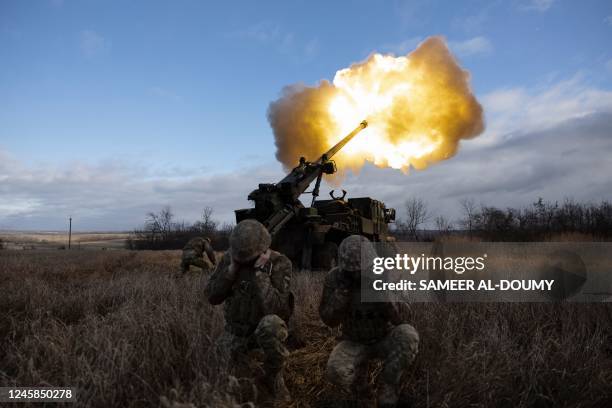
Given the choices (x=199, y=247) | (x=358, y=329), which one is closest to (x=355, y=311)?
(x=358, y=329)

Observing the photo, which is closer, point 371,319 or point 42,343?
point 371,319

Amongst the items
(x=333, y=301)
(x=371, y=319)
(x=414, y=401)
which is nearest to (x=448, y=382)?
(x=414, y=401)

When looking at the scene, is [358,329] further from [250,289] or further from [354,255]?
[250,289]

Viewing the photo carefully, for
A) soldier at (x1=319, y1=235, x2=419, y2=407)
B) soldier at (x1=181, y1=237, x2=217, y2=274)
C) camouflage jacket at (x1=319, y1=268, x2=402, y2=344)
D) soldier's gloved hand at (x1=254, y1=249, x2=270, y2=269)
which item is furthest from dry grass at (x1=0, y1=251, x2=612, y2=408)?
soldier at (x1=181, y1=237, x2=217, y2=274)

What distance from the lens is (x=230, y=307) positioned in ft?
11.7

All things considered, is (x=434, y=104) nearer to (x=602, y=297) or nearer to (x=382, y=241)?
(x=382, y=241)

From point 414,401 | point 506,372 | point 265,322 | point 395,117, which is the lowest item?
point 414,401

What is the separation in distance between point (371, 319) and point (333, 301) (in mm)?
312

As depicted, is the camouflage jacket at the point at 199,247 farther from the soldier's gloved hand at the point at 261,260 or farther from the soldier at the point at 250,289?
the soldier's gloved hand at the point at 261,260

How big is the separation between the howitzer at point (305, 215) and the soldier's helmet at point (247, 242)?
20.7 ft

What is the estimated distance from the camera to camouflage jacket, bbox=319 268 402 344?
3109mm

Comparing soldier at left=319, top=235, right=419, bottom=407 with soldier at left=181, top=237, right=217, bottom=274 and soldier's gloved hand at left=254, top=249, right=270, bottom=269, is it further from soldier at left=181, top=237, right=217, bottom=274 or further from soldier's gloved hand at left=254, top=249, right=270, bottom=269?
soldier at left=181, top=237, right=217, bottom=274

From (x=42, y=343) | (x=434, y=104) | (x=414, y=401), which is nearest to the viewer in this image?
(x=414, y=401)

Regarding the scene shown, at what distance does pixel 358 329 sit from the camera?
3.16m
